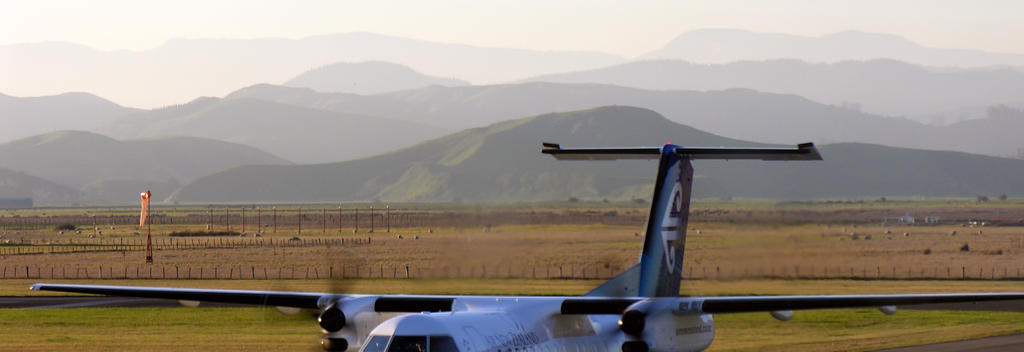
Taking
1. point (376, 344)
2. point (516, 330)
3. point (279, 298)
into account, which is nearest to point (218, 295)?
point (279, 298)

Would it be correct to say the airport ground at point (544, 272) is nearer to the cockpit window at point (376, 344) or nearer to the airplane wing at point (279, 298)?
the airplane wing at point (279, 298)

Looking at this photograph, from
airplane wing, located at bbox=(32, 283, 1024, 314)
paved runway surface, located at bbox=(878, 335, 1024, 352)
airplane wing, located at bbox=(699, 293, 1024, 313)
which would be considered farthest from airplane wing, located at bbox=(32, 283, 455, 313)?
paved runway surface, located at bbox=(878, 335, 1024, 352)

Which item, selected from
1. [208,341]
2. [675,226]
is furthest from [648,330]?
[208,341]

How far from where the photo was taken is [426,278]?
30.1m

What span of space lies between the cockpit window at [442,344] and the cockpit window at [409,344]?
17 centimetres

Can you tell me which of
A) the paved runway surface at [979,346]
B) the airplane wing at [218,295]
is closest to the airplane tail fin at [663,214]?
the airplane wing at [218,295]

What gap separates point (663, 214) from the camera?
32.2 meters

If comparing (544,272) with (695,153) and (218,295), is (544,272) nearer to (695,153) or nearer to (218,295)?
(695,153)

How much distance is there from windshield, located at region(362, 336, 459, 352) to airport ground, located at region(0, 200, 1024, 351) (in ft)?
20.7

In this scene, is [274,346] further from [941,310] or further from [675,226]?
[941,310]

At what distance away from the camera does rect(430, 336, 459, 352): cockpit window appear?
23.2 metres

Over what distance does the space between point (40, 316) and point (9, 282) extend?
31.5 m

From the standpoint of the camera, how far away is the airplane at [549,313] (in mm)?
23984

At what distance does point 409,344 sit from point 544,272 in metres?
70.6
